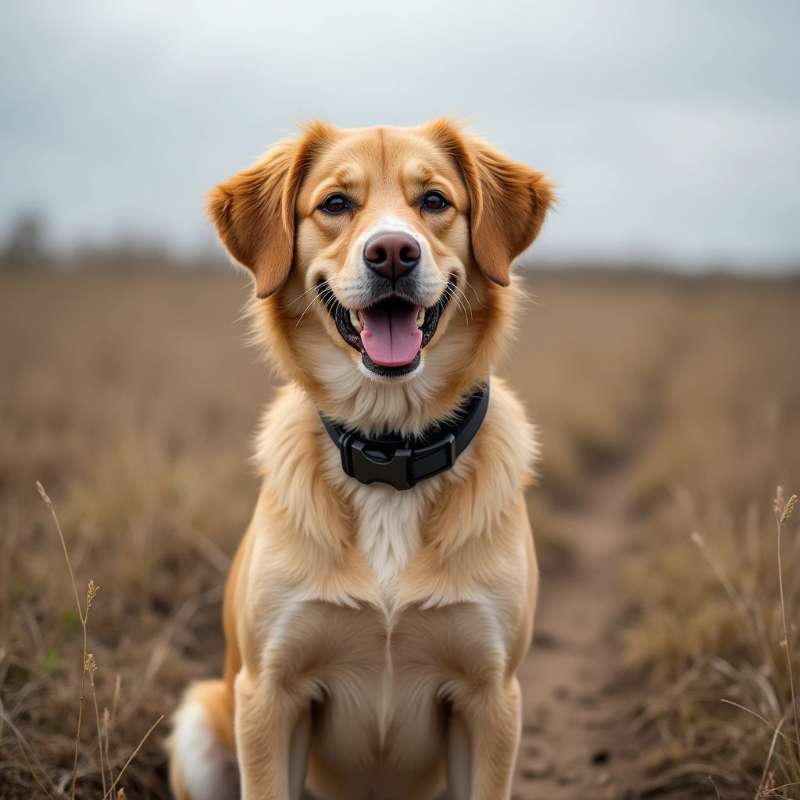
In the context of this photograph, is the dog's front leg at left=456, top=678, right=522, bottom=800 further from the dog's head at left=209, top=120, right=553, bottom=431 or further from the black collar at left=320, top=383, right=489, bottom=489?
the dog's head at left=209, top=120, right=553, bottom=431

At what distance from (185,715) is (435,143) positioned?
2189 mm

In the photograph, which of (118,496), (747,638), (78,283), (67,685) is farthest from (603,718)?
(78,283)

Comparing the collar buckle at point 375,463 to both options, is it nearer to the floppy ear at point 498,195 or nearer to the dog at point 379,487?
the dog at point 379,487

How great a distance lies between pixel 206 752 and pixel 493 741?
103 centimetres

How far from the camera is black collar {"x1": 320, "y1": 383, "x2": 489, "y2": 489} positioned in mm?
2410

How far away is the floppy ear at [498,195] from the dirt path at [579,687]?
2.12 meters

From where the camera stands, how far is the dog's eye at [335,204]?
8.57ft

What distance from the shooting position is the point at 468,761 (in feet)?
8.27

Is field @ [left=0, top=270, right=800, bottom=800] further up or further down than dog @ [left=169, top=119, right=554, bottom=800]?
further down

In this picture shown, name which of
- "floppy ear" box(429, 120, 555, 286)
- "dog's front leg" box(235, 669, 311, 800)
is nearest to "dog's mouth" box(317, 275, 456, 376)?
"floppy ear" box(429, 120, 555, 286)

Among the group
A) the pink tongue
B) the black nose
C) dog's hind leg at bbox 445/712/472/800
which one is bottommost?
dog's hind leg at bbox 445/712/472/800

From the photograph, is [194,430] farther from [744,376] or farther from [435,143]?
[744,376]

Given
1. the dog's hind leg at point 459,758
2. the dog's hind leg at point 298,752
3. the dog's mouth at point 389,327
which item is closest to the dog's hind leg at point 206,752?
the dog's hind leg at point 298,752

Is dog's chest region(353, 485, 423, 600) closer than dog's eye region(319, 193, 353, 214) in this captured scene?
Yes
